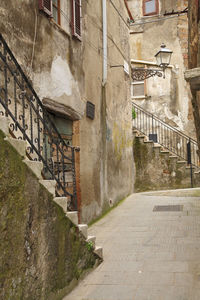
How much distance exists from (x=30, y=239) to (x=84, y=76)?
5.32 metres

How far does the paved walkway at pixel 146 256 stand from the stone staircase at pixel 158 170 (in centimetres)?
360

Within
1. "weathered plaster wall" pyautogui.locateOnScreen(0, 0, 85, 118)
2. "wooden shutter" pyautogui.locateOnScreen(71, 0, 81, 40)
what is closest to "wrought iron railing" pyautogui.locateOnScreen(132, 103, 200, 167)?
"wooden shutter" pyautogui.locateOnScreen(71, 0, 81, 40)

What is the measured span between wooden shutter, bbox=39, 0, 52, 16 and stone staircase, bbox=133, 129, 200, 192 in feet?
25.9

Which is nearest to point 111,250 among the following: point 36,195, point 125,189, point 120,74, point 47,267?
point 47,267

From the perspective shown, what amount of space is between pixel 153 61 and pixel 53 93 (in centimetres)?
1281

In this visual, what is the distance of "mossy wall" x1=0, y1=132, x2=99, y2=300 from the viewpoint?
3580 millimetres

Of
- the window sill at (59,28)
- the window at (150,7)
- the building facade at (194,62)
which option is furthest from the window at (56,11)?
the window at (150,7)

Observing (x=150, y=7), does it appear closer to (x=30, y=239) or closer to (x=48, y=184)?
(x=48, y=184)

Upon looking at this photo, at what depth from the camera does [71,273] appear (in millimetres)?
5035

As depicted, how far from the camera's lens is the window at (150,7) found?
1923 cm

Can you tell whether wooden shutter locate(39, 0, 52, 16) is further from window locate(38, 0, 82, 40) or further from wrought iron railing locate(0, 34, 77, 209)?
wrought iron railing locate(0, 34, 77, 209)

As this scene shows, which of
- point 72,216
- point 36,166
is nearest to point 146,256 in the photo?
point 72,216

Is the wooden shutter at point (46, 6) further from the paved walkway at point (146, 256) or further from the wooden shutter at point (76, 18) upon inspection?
the paved walkway at point (146, 256)

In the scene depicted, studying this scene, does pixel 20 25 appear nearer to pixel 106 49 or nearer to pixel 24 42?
pixel 24 42
